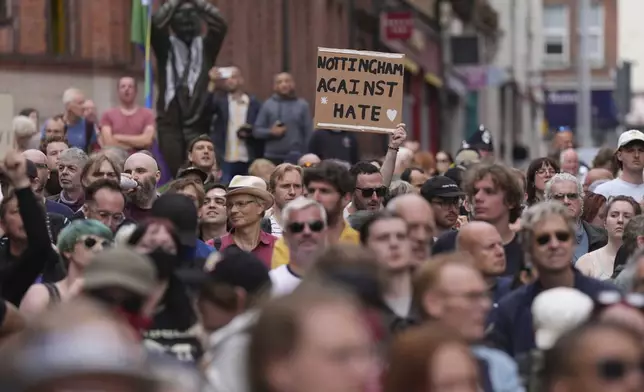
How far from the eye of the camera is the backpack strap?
953 cm

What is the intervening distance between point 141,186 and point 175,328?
204 inches

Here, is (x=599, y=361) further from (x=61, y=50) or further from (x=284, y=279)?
(x=61, y=50)

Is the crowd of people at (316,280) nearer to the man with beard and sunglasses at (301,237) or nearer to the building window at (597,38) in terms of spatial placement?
the man with beard and sunglasses at (301,237)

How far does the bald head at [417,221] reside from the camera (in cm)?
998

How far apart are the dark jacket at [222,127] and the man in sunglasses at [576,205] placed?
6147 millimetres

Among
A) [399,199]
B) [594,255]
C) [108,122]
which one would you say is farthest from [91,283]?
[108,122]

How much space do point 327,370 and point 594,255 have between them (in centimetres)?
776

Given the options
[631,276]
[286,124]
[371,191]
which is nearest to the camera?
[631,276]

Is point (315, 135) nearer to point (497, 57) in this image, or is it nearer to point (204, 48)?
point (204, 48)

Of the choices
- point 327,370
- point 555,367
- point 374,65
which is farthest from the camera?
point 374,65

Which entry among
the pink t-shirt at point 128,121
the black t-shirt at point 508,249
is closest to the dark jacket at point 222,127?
the pink t-shirt at point 128,121

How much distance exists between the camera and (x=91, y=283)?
754 centimetres

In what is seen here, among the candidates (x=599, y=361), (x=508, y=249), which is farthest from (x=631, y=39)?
(x=599, y=361)

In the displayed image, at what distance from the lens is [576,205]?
1441 cm
